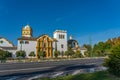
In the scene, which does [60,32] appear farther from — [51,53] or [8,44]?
[8,44]

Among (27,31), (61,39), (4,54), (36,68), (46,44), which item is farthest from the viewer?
(27,31)

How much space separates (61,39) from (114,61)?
2424 inches

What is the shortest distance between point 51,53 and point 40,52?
5.11 m

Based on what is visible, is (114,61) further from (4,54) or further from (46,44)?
(46,44)

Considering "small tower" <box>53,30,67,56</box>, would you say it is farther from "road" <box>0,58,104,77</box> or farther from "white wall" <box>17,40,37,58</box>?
"road" <box>0,58,104,77</box>

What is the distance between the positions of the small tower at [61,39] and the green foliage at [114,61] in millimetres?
58897

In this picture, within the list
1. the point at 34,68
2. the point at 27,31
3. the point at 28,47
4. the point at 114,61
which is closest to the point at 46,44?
the point at 28,47

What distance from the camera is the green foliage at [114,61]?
11000 millimetres

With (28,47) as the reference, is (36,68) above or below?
below

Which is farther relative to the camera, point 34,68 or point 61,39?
point 61,39

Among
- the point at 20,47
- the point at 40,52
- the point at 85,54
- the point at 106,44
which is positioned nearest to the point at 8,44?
the point at 20,47

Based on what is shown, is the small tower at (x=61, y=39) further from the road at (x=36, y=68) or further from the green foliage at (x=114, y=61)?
the green foliage at (x=114, y=61)

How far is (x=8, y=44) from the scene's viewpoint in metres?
68.2

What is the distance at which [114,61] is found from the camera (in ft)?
36.9
